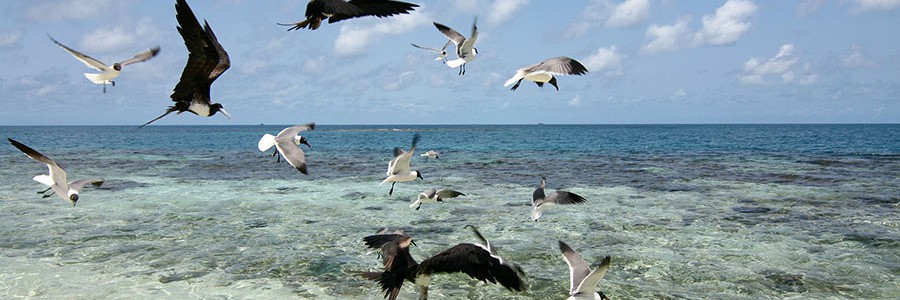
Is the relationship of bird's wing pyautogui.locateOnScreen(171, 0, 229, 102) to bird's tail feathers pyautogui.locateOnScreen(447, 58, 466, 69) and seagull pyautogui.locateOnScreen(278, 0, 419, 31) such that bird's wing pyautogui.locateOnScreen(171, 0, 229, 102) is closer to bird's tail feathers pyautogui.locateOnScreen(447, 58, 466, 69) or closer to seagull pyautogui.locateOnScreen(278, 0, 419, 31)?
seagull pyautogui.locateOnScreen(278, 0, 419, 31)

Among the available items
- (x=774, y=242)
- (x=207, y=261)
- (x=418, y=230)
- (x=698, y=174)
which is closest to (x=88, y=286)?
(x=207, y=261)

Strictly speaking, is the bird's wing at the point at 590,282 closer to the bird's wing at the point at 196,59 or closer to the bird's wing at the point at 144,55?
the bird's wing at the point at 196,59

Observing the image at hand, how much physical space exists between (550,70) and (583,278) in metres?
4.15

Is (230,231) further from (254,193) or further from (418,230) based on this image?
(254,193)

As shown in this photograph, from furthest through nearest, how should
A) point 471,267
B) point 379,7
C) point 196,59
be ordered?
Answer: point 379,7, point 196,59, point 471,267

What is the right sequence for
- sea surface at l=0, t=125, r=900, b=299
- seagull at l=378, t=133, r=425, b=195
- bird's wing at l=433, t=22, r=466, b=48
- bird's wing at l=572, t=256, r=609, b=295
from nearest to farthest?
bird's wing at l=572, t=256, r=609, b=295, sea surface at l=0, t=125, r=900, b=299, seagull at l=378, t=133, r=425, b=195, bird's wing at l=433, t=22, r=466, b=48

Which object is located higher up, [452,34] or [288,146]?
[452,34]

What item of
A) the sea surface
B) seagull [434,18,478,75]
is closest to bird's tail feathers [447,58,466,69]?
seagull [434,18,478,75]

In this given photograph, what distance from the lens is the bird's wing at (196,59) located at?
19.8 ft

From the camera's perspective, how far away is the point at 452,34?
11.8 m

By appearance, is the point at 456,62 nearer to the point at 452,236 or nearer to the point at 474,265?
the point at 452,236

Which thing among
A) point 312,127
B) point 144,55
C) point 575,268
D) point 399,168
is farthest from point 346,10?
point 144,55

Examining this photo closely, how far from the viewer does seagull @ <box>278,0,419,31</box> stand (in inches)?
275

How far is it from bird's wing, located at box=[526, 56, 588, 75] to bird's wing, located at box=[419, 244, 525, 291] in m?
4.73
